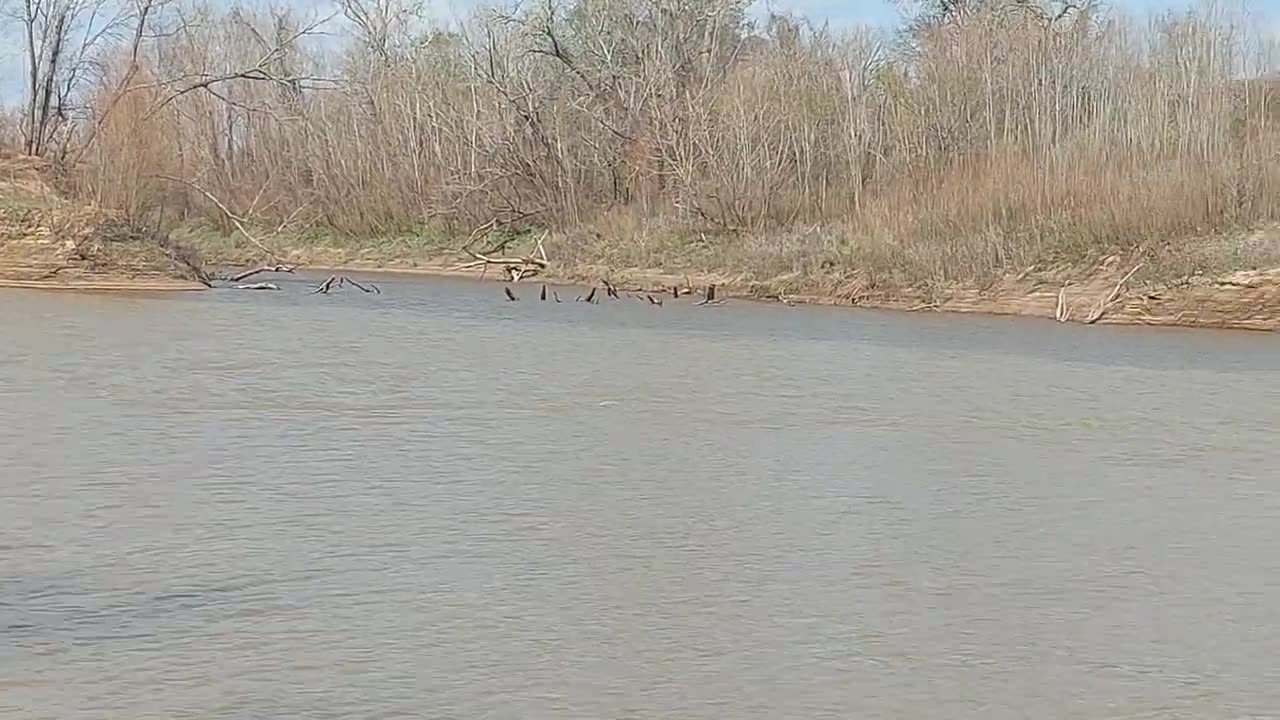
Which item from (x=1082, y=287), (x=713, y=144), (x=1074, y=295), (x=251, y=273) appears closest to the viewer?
(x=1074, y=295)

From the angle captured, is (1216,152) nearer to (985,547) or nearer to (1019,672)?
(985,547)

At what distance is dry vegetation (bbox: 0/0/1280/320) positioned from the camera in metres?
22.2

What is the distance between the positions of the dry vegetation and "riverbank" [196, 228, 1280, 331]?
0.27ft

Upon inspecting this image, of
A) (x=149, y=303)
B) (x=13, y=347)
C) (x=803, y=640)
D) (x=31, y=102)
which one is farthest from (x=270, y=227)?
(x=803, y=640)

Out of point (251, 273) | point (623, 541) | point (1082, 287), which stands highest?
point (251, 273)

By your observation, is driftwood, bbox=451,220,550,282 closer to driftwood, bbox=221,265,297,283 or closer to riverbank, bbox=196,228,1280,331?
riverbank, bbox=196,228,1280,331

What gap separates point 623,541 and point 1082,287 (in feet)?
50.5

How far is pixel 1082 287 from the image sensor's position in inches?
832

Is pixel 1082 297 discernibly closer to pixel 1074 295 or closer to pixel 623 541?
pixel 1074 295

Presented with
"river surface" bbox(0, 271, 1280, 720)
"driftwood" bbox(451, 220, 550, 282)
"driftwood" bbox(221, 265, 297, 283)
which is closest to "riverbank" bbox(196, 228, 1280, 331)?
"driftwood" bbox(451, 220, 550, 282)

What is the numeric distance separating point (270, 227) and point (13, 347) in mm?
21101

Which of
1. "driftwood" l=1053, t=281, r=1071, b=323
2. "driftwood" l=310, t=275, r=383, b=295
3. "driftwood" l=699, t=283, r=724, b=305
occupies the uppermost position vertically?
"driftwood" l=310, t=275, r=383, b=295

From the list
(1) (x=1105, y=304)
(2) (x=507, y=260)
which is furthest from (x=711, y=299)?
(2) (x=507, y=260)

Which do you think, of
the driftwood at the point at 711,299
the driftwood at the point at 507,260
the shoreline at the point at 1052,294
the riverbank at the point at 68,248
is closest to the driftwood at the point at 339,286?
the shoreline at the point at 1052,294
